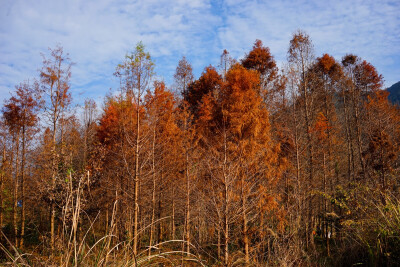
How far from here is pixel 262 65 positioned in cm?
2095

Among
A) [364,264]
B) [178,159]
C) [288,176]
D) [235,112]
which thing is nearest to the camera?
[364,264]

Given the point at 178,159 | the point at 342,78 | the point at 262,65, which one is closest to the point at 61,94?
the point at 178,159

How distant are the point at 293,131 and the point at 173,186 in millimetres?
7880

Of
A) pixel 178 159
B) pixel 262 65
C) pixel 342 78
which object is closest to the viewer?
pixel 178 159

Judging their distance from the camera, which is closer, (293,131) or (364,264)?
(364,264)

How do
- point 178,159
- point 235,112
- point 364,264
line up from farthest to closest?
point 178,159 < point 235,112 < point 364,264

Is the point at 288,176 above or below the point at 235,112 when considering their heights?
below

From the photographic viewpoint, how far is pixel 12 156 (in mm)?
16984

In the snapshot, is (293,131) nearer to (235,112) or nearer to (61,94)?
(235,112)

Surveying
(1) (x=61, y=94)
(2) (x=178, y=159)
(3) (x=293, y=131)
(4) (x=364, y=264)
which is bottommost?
(4) (x=364, y=264)

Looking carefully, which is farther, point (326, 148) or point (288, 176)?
point (326, 148)

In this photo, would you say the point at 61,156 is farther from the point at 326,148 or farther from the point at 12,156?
the point at 326,148

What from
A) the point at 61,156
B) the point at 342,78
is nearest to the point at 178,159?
the point at 61,156

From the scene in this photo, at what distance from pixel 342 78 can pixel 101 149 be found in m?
20.8
